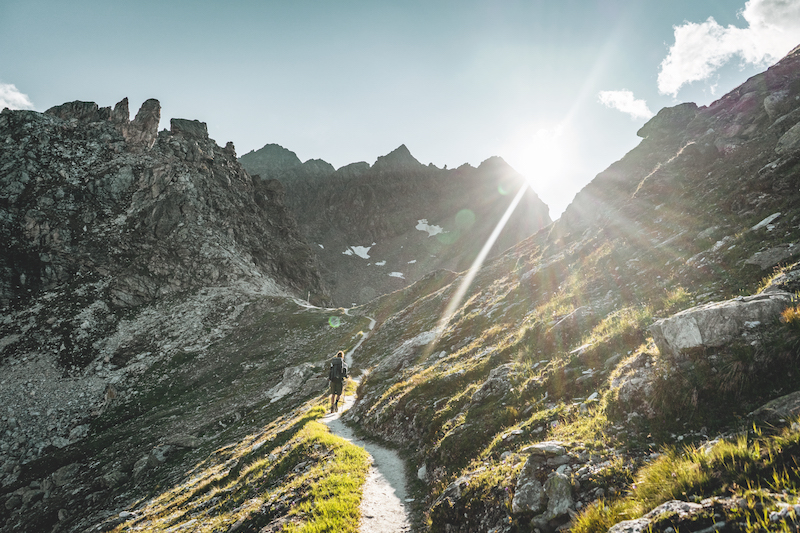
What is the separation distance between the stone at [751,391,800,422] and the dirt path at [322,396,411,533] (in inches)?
317

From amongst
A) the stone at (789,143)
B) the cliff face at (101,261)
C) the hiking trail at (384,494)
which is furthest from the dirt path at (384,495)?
the cliff face at (101,261)

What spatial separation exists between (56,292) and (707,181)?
298 ft

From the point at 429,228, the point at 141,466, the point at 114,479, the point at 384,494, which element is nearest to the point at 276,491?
the point at 384,494

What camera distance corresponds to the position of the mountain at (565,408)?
616 centimetres

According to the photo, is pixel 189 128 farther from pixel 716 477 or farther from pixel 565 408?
pixel 716 477

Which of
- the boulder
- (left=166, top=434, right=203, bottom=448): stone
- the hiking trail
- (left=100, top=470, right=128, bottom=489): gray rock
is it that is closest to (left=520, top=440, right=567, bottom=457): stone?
the boulder

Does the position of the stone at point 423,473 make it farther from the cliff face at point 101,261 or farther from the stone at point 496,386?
the cliff face at point 101,261

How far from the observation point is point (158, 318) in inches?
2359

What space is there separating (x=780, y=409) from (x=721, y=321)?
2.74m

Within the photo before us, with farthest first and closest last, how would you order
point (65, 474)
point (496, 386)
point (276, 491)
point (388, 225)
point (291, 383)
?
1. point (388, 225)
2. point (291, 383)
3. point (65, 474)
4. point (496, 386)
5. point (276, 491)

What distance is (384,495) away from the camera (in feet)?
34.2

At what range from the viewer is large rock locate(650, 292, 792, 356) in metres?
7.55

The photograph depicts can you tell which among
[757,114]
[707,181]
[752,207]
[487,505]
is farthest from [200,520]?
[757,114]

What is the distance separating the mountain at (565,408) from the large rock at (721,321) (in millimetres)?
35
